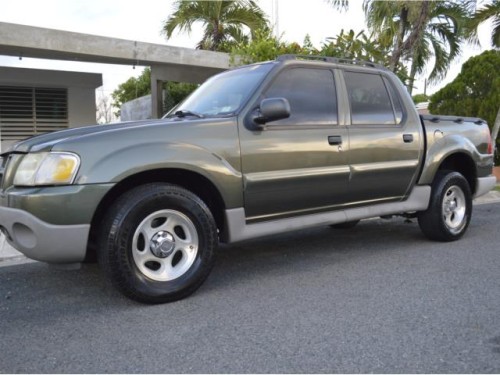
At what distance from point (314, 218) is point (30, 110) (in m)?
10.3

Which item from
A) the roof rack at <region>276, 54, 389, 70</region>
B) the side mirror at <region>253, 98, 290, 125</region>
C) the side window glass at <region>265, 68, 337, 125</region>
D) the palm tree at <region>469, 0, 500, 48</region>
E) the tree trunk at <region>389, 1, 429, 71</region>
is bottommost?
the side mirror at <region>253, 98, 290, 125</region>

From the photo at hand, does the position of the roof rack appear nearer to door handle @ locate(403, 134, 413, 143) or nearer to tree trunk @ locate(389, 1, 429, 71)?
door handle @ locate(403, 134, 413, 143)

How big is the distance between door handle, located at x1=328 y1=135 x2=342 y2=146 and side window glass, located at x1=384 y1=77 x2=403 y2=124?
952mm

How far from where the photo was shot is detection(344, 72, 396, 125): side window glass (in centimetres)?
486

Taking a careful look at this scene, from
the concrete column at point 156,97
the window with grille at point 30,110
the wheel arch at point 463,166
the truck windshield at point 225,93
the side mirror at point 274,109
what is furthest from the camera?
the concrete column at point 156,97

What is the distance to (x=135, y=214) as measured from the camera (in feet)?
11.5

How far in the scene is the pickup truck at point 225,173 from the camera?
3396mm

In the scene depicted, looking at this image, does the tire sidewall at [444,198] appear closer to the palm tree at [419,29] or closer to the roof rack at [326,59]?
the roof rack at [326,59]

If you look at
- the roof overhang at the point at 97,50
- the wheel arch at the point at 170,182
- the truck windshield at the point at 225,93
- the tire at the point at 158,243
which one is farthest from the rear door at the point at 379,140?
the roof overhang at the point at 97,50

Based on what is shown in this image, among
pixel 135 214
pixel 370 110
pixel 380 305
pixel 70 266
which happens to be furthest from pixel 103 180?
pixel 370 110

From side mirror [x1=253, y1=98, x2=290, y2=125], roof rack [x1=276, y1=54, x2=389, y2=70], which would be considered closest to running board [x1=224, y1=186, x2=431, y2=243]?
side mirror [x1=253, y1=98, x2=290, y2=125]

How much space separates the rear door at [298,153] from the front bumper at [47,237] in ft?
4.30

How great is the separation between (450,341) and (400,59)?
33.2 feet

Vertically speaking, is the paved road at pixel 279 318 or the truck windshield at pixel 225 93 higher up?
the truck windshield at pixel 225 93
